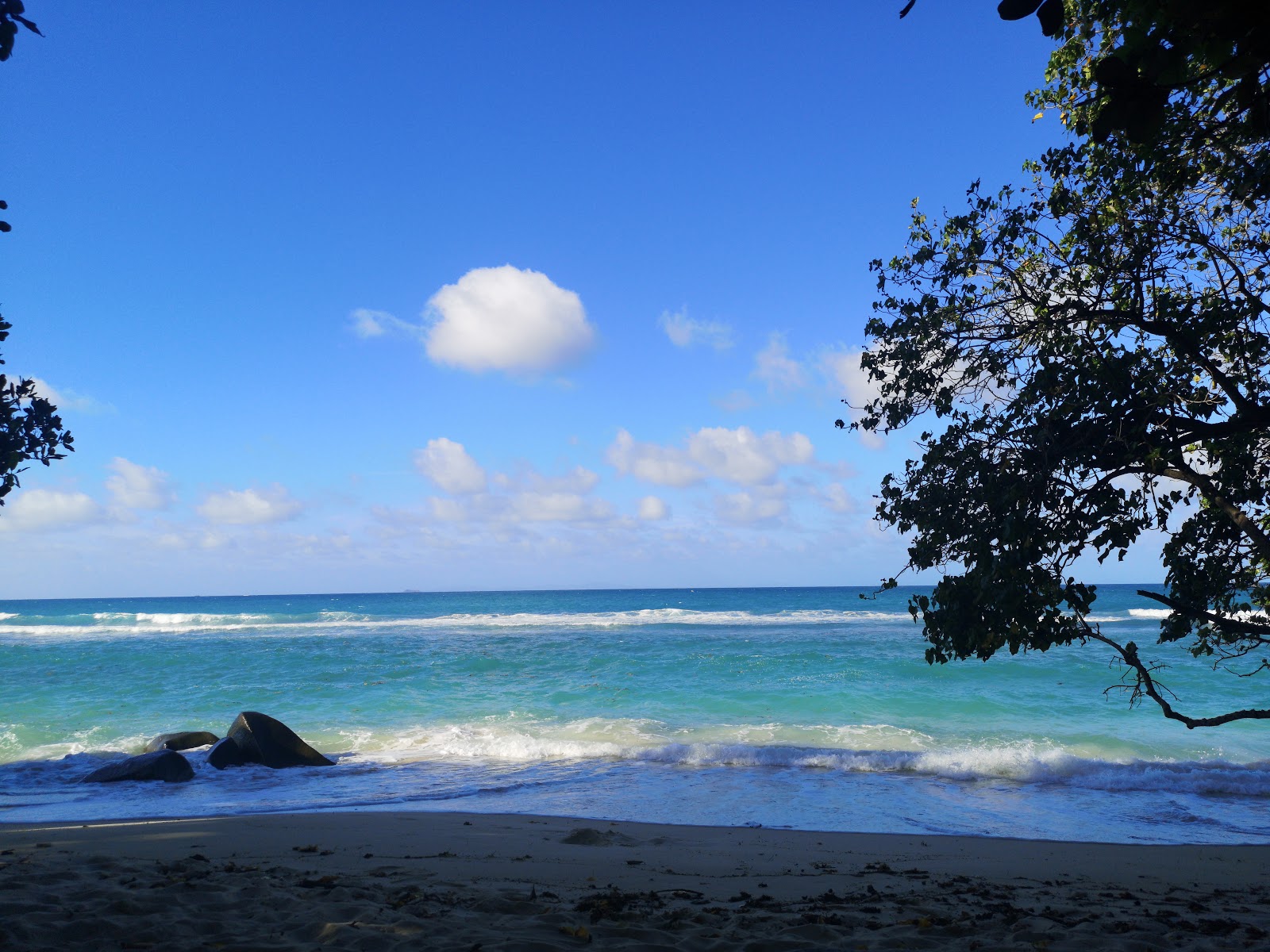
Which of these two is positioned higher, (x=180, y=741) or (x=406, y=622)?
(x=180, y=741)

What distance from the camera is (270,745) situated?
13.5 metres

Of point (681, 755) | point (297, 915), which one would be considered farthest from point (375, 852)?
point (681, 755)

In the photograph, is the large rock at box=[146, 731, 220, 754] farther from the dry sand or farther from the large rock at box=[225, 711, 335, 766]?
the dry sand

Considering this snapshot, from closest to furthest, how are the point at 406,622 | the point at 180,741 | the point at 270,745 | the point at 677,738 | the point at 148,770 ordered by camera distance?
the point at 148,770 → the point at 270,745 → the point at 180,741 → the point at 677,738 → the point at 406,622

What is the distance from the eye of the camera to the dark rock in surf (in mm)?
13477

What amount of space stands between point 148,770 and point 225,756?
51.5 inches

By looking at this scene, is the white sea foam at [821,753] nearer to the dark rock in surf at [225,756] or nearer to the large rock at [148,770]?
the dark rock in surf at [225,756]

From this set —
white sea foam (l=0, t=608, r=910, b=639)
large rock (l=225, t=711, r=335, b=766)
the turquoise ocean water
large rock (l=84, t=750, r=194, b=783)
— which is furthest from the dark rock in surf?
white sea foam (l=0, t=608, r=910, b=639)

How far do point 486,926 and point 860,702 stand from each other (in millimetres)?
16089

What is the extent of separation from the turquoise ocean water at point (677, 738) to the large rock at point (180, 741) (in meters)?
0.44

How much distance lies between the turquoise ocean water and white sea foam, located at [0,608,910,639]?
15811 mm

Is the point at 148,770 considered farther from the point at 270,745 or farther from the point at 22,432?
the point at 22,432

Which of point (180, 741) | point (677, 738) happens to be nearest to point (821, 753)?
point (677, 738)

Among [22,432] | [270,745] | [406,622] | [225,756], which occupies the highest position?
[22,432]
